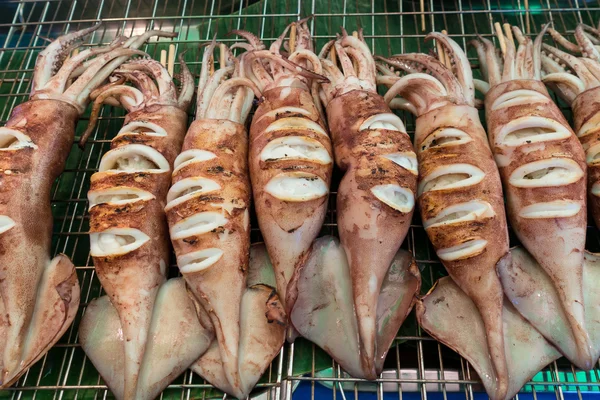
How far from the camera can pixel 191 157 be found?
211 cm

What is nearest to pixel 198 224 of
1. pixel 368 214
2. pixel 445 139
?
pixel 368 214

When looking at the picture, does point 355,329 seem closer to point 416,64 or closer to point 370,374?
point 370,374

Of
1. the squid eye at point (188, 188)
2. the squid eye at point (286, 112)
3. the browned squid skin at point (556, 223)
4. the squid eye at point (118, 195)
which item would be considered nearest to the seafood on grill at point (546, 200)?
the browned squid skin at point (556, 223)

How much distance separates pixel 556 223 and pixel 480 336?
0.61 metres

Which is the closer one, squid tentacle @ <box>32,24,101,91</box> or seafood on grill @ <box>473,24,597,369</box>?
seafood on grill @ <box>473,24,597,369</box>

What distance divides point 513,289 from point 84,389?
197cm

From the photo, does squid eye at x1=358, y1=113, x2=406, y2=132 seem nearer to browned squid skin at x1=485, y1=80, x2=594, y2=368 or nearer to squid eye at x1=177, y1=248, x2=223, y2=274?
browned squid skin at x1=485, y1=80, x2=594, y2=368

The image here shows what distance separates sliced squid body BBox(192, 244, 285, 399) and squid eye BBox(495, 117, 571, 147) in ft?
4.45

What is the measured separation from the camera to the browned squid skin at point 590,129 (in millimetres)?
2080

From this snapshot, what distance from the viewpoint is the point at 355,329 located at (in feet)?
5.91

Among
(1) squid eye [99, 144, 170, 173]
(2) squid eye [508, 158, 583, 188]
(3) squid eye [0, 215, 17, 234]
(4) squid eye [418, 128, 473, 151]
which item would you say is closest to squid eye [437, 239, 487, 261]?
(2) squid eye [508, 158, 583, 188]

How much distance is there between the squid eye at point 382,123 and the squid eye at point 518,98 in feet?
1.82

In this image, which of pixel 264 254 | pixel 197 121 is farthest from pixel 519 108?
pixel 197 121

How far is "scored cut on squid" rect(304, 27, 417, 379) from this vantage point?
1.79 metres
